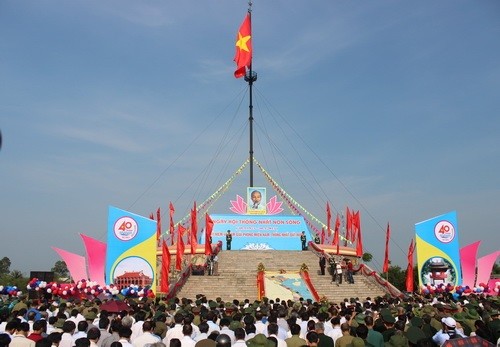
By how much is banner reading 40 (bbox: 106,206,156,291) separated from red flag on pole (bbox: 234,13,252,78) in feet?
77.7

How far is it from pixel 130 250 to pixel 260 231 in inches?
673

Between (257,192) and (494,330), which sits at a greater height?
(257,192)

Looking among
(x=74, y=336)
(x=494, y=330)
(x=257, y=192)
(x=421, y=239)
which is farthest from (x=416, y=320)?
(x=257, y=192)

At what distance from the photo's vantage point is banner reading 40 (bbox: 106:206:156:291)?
18.2 m

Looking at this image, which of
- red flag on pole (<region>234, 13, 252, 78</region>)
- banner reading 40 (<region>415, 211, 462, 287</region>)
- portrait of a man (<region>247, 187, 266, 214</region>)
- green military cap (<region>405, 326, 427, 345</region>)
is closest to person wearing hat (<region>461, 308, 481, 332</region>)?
green military cap (<region>405, 326, 427, 345</region>)

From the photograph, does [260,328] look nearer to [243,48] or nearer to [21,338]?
[21,338]

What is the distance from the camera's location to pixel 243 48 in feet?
131

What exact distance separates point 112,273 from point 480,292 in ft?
49.4

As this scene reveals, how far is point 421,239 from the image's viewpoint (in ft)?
70.6

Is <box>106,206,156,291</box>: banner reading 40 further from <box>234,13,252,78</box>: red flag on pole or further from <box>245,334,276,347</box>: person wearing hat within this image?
<box>234,13,252,78</box>: red flag on pole

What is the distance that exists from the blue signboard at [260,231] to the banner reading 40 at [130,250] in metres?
15.2

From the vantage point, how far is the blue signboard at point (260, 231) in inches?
1336

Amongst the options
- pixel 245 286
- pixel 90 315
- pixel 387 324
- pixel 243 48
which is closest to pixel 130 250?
pixel 245 286

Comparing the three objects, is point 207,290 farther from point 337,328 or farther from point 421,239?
point 337,328
